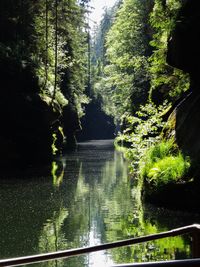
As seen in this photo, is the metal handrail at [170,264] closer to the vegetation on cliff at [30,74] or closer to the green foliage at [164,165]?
the green foliage at [164,165]

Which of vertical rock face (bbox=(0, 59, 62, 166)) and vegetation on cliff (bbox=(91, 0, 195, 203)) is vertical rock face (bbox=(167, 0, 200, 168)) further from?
vertical rock face (bbox=(0, 59, 62, 166))

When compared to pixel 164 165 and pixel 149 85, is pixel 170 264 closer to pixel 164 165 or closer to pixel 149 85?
pixel 164 165

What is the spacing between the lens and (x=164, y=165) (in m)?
13.2

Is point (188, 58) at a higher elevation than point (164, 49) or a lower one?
lower

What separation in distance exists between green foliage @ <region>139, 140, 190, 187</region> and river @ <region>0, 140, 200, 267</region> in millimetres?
889

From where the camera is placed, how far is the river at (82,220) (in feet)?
28.4

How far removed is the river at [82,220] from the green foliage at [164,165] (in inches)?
35.0

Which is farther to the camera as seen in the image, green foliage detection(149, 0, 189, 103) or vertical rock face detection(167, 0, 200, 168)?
green foliage detection(149, 0, 189, 103)

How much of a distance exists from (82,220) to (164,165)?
3.09 meters

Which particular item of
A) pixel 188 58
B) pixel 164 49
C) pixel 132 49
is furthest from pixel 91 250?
pixel 132 49

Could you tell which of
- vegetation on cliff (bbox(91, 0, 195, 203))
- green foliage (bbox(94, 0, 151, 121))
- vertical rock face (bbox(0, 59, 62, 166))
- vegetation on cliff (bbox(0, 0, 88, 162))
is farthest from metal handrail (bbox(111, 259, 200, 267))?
green foliage (bbox(94, 0, 151, 121))

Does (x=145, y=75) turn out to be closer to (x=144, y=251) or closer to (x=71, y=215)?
(x=71, y=215)

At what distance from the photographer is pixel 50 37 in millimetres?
36375

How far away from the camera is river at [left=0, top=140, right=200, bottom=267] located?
340 inches
